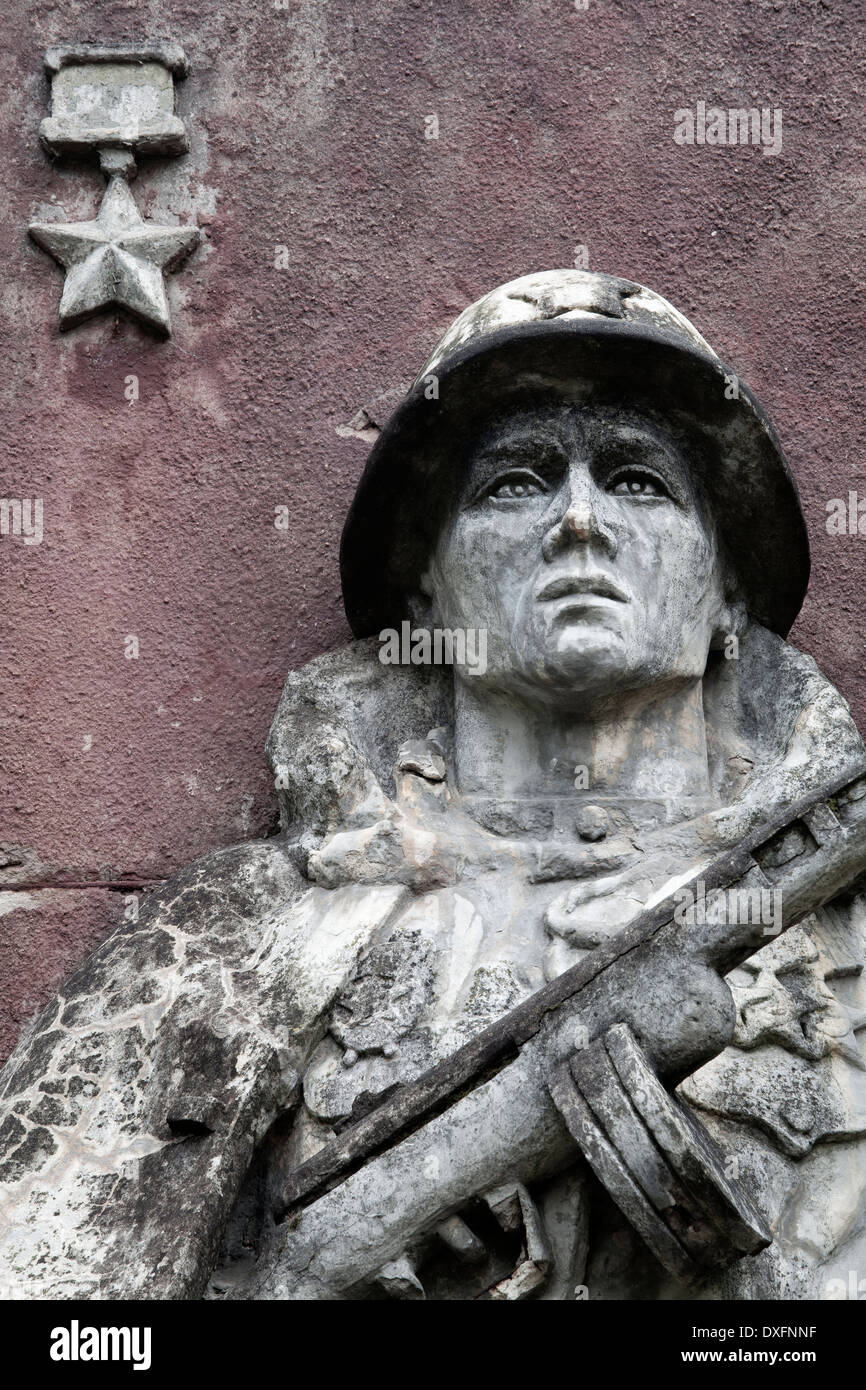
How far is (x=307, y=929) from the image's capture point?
3848 millimetres

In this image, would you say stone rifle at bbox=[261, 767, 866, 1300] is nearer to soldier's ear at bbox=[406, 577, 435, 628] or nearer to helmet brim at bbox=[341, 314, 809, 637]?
helmet brim at bbox=[341, 314, 809, 637]

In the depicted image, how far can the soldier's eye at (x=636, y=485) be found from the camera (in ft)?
13.2

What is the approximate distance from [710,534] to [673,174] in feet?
4.39

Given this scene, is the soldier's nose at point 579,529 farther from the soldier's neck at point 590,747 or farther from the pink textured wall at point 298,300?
the pink textured wall at point 298,300

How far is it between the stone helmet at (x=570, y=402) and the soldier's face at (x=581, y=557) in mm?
61

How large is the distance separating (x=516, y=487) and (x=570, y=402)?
207 mm

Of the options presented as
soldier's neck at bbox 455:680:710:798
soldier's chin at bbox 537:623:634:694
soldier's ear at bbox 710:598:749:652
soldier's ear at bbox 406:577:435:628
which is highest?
soldier's ear at bbox 406:577:435:628

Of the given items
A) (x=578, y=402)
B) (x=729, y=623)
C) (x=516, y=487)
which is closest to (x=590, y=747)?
(x=729, y=623)

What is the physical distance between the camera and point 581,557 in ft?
12.7

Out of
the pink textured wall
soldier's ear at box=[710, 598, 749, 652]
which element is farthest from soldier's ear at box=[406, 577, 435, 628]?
soldier's ear at box=[710, 598, 749, 652]

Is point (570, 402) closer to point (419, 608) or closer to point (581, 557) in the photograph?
point (581, 557)

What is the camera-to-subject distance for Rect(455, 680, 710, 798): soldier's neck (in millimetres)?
3994

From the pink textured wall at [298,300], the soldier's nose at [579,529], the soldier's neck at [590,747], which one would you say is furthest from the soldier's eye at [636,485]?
the pink textured wall at [298,300]

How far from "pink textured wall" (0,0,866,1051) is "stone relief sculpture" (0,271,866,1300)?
1.47 ft
